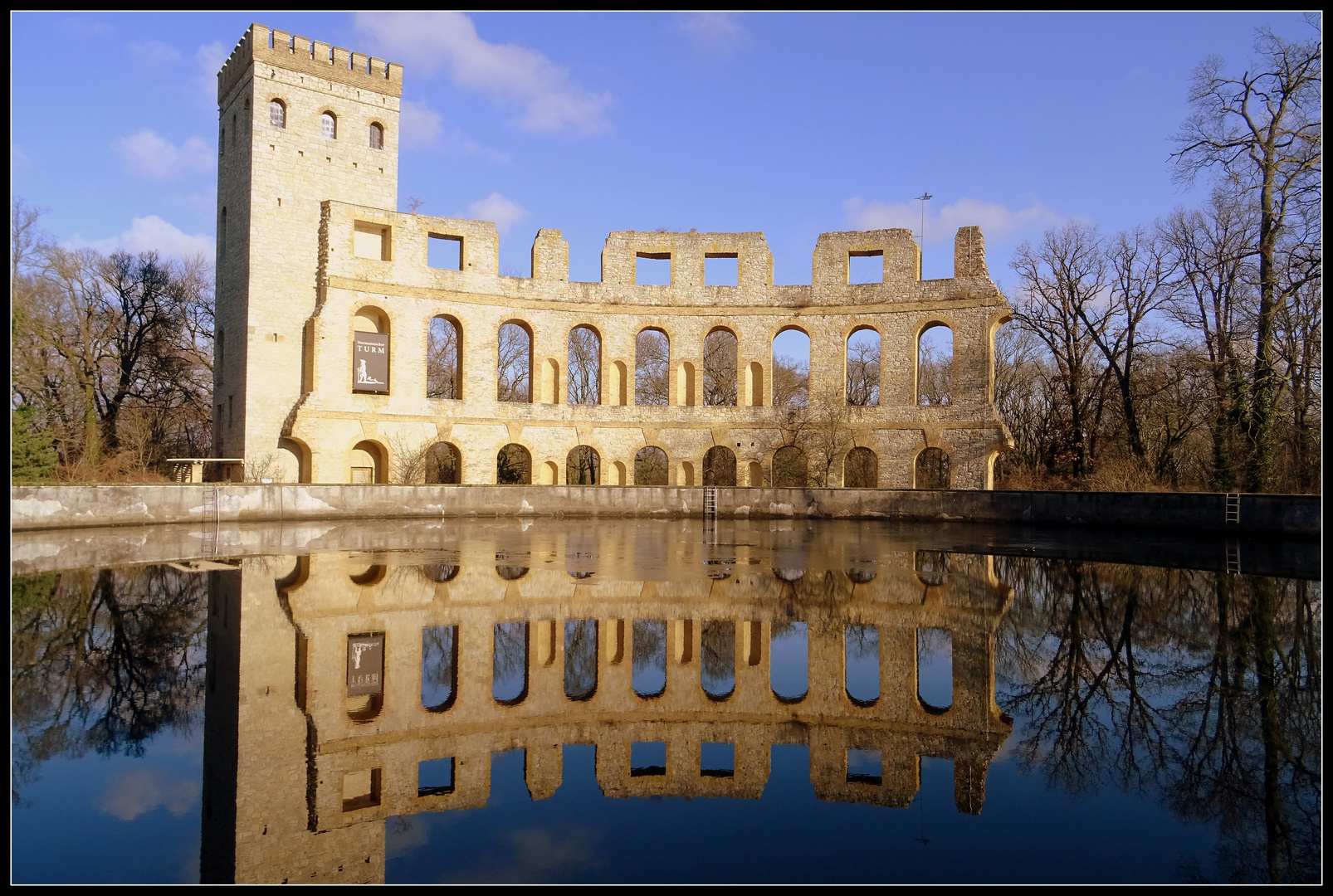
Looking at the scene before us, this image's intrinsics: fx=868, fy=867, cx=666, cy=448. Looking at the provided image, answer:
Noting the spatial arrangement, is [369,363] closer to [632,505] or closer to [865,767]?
[632,505]

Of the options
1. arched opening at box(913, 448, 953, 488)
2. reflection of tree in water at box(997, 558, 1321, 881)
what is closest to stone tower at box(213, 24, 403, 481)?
arched opening at box(913, 448, 953, 488)

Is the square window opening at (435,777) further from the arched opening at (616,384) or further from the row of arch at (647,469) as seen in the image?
the arched opening at (616,384)

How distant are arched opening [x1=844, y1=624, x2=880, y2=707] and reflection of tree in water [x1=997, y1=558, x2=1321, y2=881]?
0.94 meters

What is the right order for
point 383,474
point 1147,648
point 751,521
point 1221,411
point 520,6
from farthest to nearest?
point 383,474 → point 1221,411 → point 751,521 → point 1147,648 → point 520,6

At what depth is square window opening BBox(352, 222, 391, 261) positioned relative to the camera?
28734 millimetres

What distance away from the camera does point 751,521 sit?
23.3 meters

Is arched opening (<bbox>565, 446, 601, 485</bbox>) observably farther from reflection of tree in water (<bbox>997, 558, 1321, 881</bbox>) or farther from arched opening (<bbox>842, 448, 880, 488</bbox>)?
reflection of tree in water (<bbox>997, 558, 1321, 881</bbox>)

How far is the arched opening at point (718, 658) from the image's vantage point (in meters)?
6.59

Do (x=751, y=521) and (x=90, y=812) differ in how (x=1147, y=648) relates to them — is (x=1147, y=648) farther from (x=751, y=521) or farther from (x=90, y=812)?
(x=751, y=521)

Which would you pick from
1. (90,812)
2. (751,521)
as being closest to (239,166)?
(751,521)

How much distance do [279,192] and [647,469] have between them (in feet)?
55.5

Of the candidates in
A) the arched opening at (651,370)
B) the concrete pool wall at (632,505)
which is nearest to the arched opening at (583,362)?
the arched opening at (651,370)

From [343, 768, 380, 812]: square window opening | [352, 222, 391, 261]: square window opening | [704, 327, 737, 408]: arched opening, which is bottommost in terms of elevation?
[343, 768, 380, 812]: square window opening

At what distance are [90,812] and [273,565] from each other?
8.55 meters
